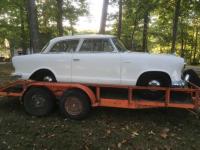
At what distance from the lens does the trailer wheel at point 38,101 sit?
6.93 meters

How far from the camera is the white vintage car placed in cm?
646

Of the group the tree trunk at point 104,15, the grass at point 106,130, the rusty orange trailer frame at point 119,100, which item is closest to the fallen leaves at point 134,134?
the grass at point 106,130

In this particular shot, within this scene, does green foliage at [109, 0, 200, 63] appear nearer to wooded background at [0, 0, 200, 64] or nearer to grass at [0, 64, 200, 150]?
wooded background at [0, 0, 200, 64]

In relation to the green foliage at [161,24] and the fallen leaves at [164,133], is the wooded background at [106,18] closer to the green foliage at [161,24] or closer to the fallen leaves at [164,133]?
the green foliage at [161,24]

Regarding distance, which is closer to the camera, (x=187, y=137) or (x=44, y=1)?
(x=187, y=137)

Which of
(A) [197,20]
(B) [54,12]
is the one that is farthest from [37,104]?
(A) [197,20]

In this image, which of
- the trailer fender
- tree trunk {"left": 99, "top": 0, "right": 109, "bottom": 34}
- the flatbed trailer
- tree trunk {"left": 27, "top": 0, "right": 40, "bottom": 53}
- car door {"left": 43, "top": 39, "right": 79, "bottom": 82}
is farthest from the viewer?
tree trunk {"left": 99, "top": 0, "right": 109, "bottom": 34}

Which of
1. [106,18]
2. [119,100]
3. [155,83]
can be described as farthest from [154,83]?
[106,18]

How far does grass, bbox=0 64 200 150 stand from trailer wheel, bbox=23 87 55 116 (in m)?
0.18

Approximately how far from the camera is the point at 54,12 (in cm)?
2172

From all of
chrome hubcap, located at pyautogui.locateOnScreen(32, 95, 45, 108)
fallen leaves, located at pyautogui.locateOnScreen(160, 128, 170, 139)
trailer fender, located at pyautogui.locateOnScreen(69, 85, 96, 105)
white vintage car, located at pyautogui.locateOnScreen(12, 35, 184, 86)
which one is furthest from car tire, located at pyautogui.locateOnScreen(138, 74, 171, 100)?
chrome hubcap, located at pyautogui.locateOnScreen(32, 95, 45, 108)

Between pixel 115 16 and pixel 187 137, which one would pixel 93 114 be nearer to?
pixel 187 137

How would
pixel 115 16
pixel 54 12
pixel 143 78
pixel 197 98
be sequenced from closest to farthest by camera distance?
1. pixel 197 98
2. pixel 143 78
3. pixel 54 12
4. pixel 115 16

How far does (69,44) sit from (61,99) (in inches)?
65.0
